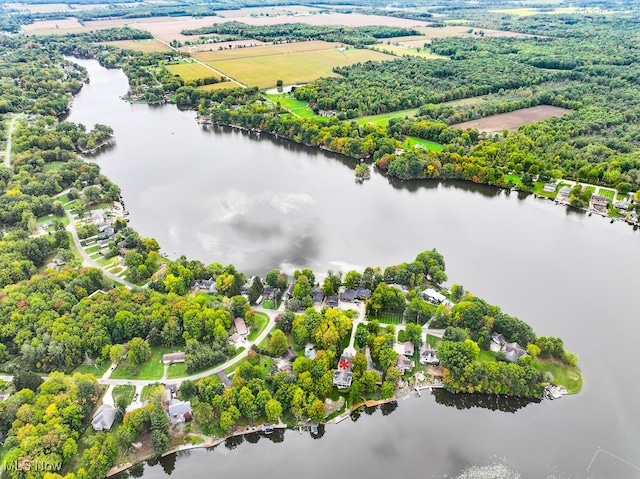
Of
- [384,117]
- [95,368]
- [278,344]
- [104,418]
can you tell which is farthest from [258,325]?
[384,117]

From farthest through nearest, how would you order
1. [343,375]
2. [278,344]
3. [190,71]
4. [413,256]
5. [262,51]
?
[262,51]
[190,71]
[413,256]
[278,344]
[343,375]

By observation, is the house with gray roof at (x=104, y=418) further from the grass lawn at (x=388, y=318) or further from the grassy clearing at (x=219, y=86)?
the grassy clearing at (x=219, y=86)

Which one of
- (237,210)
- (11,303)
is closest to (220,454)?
(11,303)

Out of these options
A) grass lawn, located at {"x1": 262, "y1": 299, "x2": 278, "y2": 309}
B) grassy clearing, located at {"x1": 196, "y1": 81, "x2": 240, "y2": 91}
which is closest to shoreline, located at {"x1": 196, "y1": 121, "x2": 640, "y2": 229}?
grassy clearing, located at {"x1": 196, "y1": 81, "x2": 240, "y2": 91}

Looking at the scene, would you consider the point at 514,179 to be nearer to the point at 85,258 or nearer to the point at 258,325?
the point at 258,325
